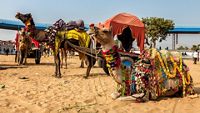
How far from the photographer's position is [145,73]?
7371 mm

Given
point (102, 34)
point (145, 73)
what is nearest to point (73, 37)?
point (102, 34)

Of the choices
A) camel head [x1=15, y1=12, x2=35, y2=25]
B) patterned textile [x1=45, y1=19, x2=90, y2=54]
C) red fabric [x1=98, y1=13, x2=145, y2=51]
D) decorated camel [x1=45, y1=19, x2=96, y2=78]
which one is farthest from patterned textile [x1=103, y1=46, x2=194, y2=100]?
red fabric [x1=98, y1=13, x2=145, y2=51]

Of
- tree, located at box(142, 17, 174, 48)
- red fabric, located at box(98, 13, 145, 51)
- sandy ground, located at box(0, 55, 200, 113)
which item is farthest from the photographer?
tree, located at box(142, 17, 174, 48)

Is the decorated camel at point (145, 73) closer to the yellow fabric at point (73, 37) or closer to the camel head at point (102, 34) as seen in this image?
the camel head at point (102, 34)

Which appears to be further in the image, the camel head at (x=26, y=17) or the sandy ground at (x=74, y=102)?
the camel head at (x=26, y=17)

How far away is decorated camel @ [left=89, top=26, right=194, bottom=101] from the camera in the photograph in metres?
7.27

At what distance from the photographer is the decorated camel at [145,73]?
7.27 metres

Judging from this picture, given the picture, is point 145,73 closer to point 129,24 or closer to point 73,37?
point 73,37

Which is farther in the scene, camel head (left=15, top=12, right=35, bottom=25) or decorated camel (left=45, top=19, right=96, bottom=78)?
camel head (left=15, top=12, right=35, bottom=25)

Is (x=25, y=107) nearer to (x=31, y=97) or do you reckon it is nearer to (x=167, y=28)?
(x=31, y=97)

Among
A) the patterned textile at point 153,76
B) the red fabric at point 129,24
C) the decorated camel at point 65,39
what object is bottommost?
the patterned textile at point 153,76

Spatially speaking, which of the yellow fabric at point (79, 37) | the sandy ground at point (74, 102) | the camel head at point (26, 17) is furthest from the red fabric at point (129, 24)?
the sandy ground at point (74, 102)

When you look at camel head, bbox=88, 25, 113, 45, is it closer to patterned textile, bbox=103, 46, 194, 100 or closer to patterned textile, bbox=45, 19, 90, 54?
patterned textile, bbox=103, 46, 194, 100

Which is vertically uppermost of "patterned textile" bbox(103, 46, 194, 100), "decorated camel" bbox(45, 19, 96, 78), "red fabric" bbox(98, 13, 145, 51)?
"red fabric" bbox(98, 13, 145, 51)
